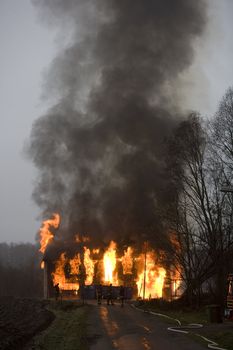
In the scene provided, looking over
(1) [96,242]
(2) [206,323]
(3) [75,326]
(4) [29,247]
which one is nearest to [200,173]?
(2) [206,323]

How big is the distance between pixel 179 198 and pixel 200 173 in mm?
3122

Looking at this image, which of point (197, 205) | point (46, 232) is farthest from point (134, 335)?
point (46, 232)

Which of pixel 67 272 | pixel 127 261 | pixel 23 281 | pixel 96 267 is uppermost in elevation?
pixel 127 261

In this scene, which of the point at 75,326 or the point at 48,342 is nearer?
the point at 48,342

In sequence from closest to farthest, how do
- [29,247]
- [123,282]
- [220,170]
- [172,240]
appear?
[220,170], [172,240], [123,282], [29,247]

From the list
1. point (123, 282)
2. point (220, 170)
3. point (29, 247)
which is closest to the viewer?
point (220, 170)

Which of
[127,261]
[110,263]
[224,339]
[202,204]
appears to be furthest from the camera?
[110,263]

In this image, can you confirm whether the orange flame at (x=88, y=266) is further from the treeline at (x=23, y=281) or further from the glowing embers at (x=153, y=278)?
the treeline at (x=23, y=281)

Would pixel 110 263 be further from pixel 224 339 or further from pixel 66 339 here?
pixel 224 339

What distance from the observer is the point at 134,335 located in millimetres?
19469

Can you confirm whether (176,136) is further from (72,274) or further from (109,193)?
(72,274)

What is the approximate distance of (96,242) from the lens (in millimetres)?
53875

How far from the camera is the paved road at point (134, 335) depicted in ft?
54.1

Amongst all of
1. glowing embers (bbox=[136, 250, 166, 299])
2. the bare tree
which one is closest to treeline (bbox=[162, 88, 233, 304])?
the bare tree
